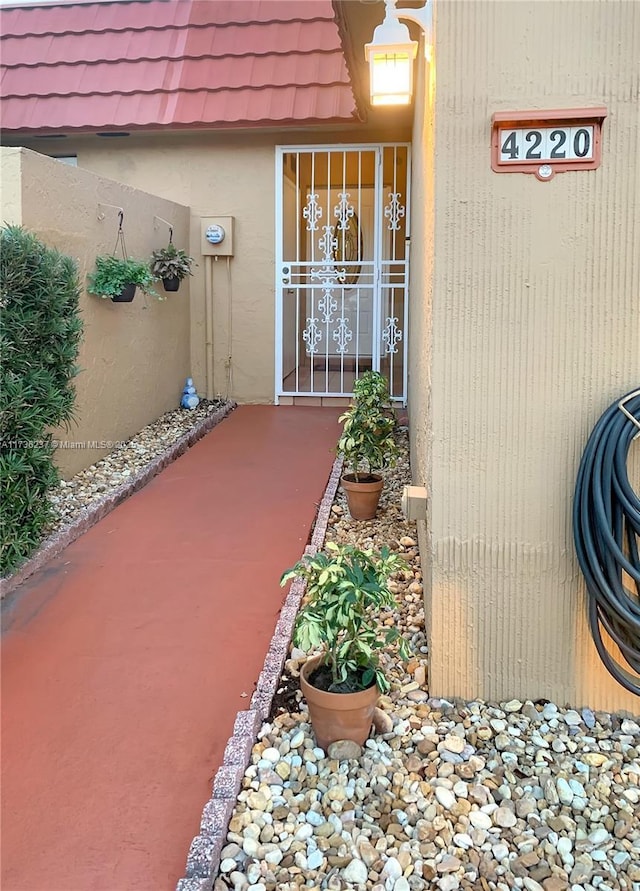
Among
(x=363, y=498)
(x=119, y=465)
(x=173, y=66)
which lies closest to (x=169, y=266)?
(x=119, y=465)

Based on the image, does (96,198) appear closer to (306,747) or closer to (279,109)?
(279,109)

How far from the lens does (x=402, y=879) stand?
180cm

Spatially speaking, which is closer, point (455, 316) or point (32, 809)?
point (32, 809)

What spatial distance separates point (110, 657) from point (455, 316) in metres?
1.88

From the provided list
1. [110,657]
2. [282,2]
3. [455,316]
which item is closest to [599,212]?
[455,316]

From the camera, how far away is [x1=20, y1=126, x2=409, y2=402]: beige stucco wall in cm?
746

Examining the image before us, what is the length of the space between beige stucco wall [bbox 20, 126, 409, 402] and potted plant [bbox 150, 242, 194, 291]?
2.92 feet

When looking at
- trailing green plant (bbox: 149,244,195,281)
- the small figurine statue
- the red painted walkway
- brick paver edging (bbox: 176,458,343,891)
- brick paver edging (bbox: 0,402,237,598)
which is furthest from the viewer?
the small figurine statue

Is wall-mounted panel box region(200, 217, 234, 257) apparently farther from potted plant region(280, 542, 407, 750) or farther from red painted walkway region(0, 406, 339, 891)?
potted plant region(280, 542, 407, 750)

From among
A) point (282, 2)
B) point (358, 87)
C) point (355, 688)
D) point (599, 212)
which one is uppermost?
point (282, 2)

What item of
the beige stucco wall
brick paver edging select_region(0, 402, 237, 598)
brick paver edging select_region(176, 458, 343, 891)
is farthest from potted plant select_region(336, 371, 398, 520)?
the beige stucco wall

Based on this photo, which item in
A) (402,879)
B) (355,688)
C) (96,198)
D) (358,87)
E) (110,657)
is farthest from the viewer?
(358,87)

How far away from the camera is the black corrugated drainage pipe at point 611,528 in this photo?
2271 millimetres

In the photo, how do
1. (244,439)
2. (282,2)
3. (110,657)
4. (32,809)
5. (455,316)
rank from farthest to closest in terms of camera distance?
1. (282,2)
2. (244,439)
3. (110,657)
4. (455,316)
5. (32,809)
